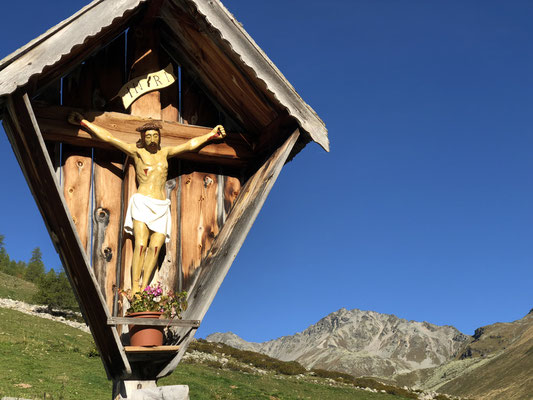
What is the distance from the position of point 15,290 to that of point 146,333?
56.0 m

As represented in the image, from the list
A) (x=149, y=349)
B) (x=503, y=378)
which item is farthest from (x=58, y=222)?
(x=503, y=378)

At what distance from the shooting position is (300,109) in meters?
5.75

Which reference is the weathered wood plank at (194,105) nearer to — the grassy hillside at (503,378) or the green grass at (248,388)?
the green grass at (248,388)

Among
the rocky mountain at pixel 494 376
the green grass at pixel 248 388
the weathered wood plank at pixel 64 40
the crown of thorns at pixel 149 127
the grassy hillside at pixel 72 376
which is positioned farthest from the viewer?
the rocky mountain at pixel 494 376

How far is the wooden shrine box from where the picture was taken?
194 inches

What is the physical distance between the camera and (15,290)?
5556cm

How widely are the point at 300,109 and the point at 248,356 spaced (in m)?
42.8

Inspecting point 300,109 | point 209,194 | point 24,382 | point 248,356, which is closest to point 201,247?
point 209,194

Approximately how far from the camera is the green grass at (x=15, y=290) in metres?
50.2

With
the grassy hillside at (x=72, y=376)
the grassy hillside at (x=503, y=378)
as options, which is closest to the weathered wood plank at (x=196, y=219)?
the grassy hillside at (x=72, y=376)

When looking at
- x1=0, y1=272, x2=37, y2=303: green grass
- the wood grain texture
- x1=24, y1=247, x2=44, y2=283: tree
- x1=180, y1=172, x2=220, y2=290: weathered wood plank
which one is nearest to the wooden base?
x1=180, y1=172, x2=220, y2=290: weathered wood plank

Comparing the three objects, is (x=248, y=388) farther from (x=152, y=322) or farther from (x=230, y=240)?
(x=152, y=322)

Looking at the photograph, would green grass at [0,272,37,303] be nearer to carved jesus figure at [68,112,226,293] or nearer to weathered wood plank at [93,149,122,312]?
weathered wood plank at [93,149,122,312]

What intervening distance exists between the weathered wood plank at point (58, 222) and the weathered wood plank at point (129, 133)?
468 mm
